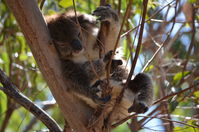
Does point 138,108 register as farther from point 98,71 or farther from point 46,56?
point 46,56

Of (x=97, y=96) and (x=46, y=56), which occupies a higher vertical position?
(x=46, y=56)

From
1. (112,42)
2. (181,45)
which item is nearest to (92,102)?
(112,42)

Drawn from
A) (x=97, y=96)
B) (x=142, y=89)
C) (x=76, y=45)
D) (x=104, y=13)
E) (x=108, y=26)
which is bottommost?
(x=142, y=89)

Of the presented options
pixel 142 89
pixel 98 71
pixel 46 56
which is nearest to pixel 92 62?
pixel 98 71

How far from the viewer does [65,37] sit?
140 inches

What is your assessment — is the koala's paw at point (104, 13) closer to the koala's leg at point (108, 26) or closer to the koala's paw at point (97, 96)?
the koala's leg at point (108, 26)

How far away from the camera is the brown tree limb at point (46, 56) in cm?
270

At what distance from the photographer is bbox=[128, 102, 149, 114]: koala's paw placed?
3131mm

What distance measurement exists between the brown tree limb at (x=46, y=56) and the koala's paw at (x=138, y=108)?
0.40 m

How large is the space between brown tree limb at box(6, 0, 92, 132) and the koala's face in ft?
1.70

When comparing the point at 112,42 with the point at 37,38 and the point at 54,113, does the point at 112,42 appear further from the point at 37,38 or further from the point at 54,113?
the point at 54,113

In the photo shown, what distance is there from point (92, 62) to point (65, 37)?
37cm

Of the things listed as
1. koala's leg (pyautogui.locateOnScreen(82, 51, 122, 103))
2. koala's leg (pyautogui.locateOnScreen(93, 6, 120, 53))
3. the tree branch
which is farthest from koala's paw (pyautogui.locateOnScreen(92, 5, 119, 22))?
the tree branch

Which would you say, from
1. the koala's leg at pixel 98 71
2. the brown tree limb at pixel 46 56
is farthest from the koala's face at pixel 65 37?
the brown tree limb at pixel 46 56
